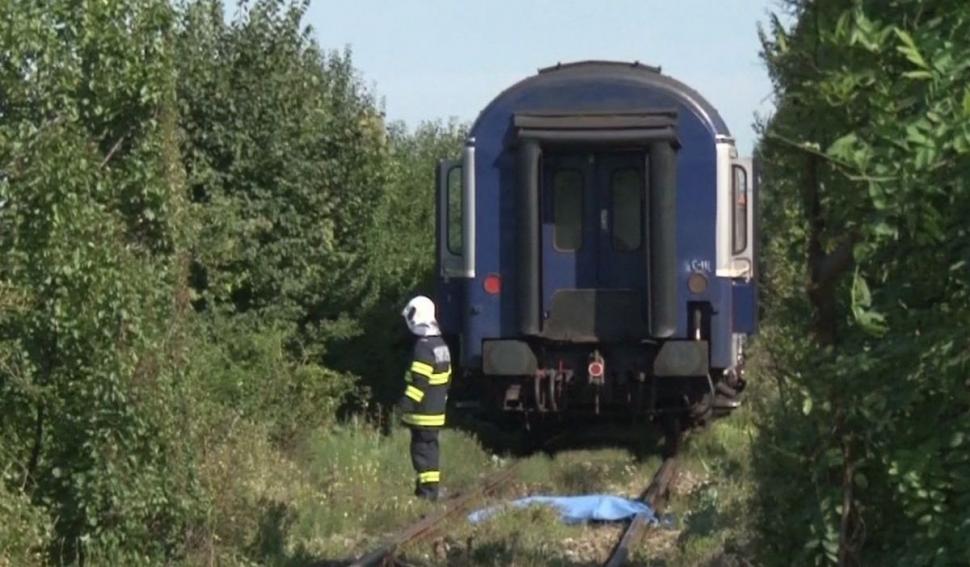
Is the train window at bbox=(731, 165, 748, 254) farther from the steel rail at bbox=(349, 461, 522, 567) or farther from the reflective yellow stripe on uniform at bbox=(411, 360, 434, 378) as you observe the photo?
the reflective yellow stripe on uniform at bbox=(411, 360, 434, 378)

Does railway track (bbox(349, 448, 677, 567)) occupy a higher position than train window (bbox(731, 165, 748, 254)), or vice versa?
train window (bbox(731, 165, 748, 254))

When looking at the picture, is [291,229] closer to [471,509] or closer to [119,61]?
[471,509]

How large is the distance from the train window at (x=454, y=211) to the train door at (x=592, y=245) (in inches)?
40.6

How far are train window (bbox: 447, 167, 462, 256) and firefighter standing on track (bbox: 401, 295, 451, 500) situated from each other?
3.62 metres

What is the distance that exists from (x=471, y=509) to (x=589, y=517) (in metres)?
1.00

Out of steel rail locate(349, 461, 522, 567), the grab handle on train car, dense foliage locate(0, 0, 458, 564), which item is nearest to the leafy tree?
dense foliage locate(0, 0, 458, 564)

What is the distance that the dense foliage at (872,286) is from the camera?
220 inches

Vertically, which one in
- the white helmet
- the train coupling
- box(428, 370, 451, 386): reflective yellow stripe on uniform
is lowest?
the train coupling

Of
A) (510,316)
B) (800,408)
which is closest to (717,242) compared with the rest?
(510,316)

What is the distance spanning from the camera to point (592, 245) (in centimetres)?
1673

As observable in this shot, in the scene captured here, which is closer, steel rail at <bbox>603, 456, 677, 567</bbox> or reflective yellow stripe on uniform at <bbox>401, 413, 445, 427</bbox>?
steel rail at <bbox>603, 456, 677, 567</bbox>

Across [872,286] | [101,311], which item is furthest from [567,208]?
[872,286]

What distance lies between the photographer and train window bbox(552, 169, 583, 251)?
16.7m

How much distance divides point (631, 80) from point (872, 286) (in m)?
10.8
